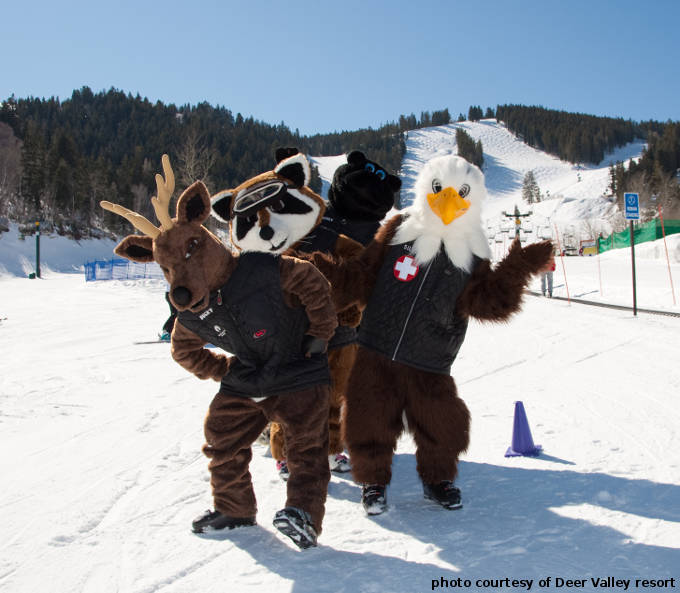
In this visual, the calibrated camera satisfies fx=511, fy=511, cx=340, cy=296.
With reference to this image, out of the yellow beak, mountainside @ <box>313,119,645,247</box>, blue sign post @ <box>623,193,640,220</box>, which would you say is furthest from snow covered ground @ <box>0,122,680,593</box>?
mountainside @ <box>313,119,645,247</box>

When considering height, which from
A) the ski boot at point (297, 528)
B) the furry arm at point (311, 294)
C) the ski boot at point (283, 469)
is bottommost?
the ski boot at point (283, 469)

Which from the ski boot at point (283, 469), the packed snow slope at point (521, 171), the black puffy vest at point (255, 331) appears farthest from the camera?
the packed snow slope at point (521, 171)

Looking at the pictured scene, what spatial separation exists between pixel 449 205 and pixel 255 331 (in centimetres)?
128

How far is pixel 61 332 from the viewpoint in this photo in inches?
388

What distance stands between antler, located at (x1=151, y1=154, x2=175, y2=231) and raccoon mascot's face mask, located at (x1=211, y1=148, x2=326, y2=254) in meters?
0.50

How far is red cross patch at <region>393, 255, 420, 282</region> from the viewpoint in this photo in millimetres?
2879

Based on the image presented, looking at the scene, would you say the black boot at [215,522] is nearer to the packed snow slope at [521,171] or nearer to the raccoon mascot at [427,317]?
the raccoon mascot at [427,317]

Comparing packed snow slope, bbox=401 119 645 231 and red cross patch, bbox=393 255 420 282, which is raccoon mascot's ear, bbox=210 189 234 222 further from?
packed snow slope, bbox=401 119 645 231

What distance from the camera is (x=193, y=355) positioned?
2.61 metres

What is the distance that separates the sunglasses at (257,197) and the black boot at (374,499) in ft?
5.34

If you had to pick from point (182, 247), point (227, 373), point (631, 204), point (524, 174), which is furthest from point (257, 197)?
point (524, 174)

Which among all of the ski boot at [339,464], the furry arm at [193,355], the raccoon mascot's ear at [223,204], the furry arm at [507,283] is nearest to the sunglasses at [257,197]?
the raccoon mascot's ear at [223,204]

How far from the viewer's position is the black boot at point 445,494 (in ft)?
8.68

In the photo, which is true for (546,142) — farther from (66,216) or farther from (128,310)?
(128,310)
